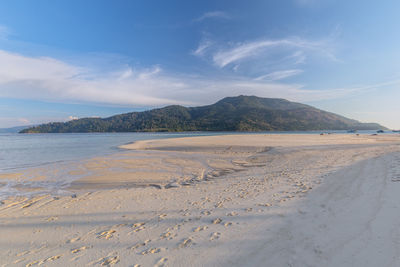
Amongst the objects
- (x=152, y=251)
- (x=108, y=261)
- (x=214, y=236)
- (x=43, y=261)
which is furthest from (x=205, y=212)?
(x=43, y=261)

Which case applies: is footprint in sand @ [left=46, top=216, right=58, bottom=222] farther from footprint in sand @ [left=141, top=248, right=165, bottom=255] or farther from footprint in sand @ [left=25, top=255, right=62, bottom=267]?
footprint in sand @ [left=141, top=248, right=165, bottom=255]

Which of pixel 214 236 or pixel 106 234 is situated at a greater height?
pixel 214 236

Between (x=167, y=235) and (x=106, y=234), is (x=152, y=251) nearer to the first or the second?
(x=167, y=235)

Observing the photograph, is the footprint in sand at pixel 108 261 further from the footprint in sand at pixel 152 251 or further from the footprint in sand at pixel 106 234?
the footprint in sand at pixel 106 234

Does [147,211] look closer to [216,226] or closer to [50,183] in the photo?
[216,226]

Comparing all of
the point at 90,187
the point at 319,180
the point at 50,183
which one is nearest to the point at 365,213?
the point at 319,180

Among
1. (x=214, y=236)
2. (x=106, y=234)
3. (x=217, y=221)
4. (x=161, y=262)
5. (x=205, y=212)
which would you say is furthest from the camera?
(x=205, y=212)

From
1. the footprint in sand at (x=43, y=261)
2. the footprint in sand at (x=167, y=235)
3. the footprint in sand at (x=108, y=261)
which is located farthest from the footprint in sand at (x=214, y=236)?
the footprint in sand at (x=43, y=261)

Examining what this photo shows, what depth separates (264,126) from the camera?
160 meters

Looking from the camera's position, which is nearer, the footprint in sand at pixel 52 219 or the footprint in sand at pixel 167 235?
the footprint in sand at pixel 167 235

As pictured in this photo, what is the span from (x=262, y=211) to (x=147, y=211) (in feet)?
12.4

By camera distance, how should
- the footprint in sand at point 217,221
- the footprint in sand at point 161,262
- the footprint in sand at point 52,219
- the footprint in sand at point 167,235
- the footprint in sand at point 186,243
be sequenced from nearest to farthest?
the footprint in sand at point 161,262
the footprint in sand at point 186,243
the footprint in sand at point 167,235
the footprint in sand at point 217,221
the footprint in sand at point 52,219

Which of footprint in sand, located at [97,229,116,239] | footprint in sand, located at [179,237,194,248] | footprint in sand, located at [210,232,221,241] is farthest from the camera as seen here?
footprint in sand, located at [97,229,116,239]

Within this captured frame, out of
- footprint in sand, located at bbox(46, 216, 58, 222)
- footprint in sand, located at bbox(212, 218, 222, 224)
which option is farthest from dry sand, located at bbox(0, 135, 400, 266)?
footprint in sand, located at bbox(46, 216, 58, 222)
